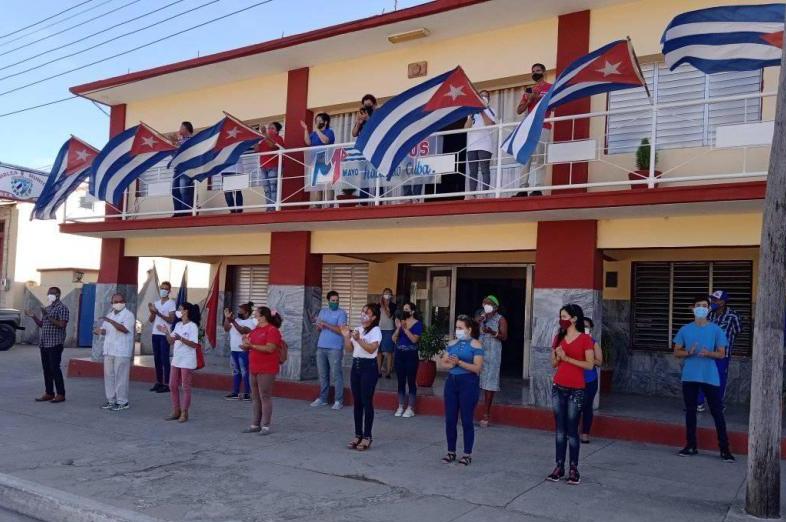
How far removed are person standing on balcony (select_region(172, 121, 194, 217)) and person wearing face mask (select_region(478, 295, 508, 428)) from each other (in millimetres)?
6857

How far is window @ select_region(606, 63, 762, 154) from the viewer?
9.84 meters

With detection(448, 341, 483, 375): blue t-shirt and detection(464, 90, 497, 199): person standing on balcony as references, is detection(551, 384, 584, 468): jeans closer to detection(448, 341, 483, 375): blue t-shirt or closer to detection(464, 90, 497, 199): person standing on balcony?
detection(448, 341, 483, 375): blue t-shirt

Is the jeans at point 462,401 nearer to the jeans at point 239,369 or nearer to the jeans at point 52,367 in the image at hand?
the jeans at point 239,369

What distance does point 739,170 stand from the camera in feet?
31.3

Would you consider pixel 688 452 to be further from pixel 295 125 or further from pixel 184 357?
pixel 295 125

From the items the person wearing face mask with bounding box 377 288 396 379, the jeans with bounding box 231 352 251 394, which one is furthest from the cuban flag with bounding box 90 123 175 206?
the person wearing face mask with bounding box 377 288 396 379

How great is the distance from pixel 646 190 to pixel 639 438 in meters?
3.14

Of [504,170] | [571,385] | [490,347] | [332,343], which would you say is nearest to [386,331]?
[332,343]

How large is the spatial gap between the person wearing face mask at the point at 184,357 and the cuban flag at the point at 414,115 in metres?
3.39

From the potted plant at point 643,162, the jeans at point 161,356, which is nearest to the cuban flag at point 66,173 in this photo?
the jeans at point 161,356

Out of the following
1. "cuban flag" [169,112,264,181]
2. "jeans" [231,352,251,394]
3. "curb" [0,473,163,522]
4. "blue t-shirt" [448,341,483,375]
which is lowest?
"curb" [0,473,163,522]

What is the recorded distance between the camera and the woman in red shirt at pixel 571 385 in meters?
7.06

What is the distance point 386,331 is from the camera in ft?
43.5

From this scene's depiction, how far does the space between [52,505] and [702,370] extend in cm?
679
